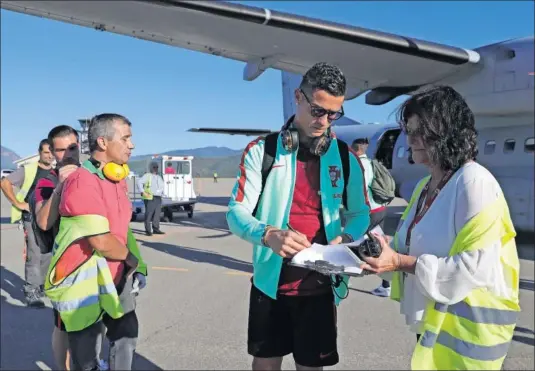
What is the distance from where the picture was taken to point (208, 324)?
406 centimetres

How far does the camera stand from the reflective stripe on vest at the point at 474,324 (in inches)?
54.3

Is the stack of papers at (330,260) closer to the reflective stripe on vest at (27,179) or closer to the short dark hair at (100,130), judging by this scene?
the short dark hair at (100,130)

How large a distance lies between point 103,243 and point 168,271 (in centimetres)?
435

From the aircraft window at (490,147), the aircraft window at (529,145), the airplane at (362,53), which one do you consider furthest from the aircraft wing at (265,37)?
the aircraft window at (529,145)

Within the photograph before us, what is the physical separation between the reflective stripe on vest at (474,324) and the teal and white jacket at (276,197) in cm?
64

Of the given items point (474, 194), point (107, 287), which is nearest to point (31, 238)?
point (107, 287)

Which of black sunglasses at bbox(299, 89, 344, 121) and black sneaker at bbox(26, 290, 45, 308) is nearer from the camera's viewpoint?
black sunglasses at bbox(299, 89, 344, 121)

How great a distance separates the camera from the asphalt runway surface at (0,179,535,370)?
3270 millimetres

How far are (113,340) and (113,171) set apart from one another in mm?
893

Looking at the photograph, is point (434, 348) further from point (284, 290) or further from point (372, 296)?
point (372, 296)

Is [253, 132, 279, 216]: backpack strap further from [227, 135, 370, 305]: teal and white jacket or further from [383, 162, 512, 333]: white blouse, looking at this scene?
[383, 162, 512, 333]: white blouse

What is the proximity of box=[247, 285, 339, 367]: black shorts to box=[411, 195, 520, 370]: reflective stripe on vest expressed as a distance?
65 centimetres

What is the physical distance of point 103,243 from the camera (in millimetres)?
2053

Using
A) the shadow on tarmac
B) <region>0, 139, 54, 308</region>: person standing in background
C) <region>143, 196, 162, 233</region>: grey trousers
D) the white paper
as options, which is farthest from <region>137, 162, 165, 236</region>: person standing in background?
the white paper
